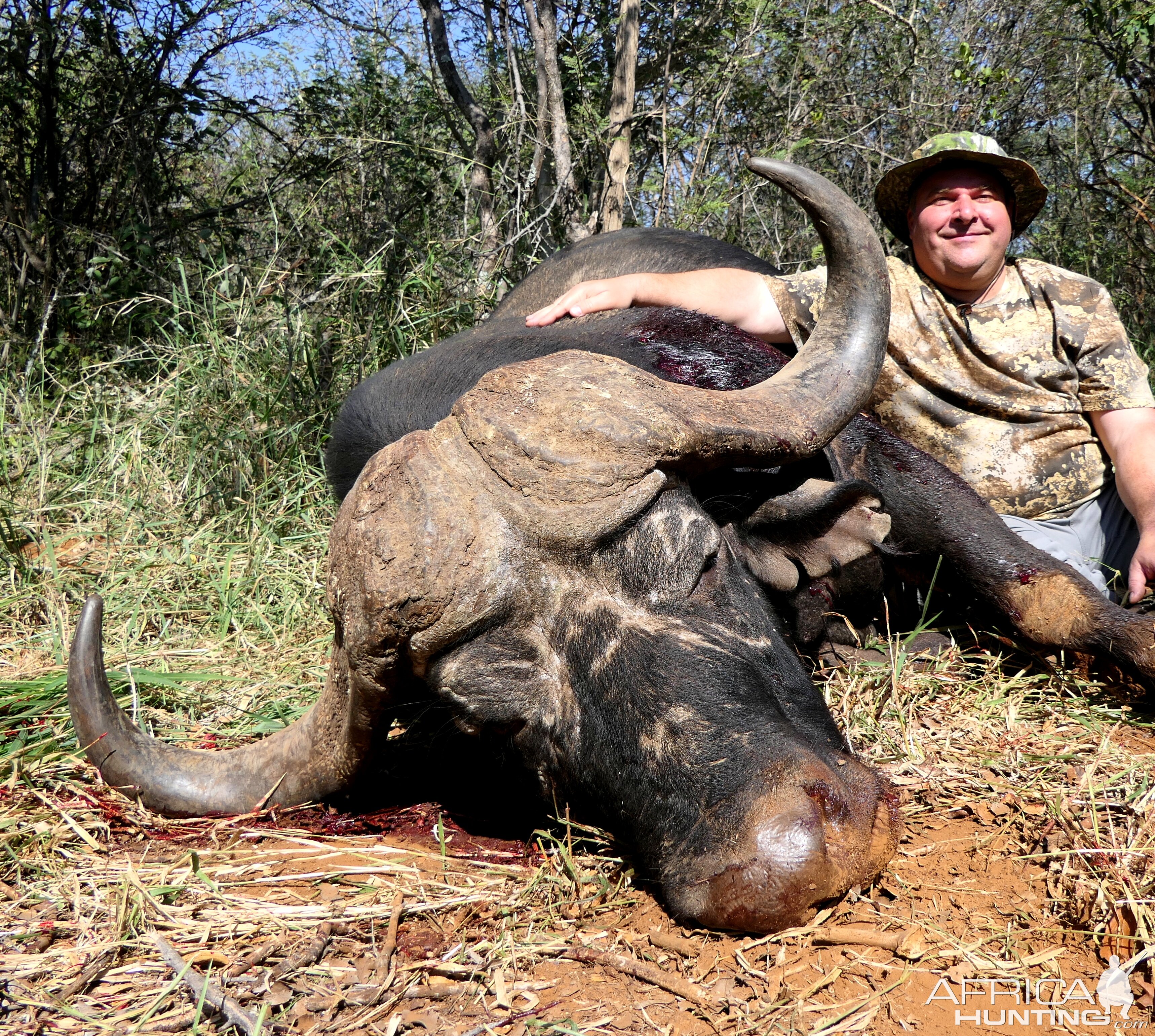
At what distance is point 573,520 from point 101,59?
5.94 meters

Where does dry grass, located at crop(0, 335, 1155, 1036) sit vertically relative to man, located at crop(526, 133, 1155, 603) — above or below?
below

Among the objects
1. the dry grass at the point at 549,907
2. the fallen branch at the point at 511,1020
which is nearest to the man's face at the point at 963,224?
the dry grass at the point at 549,907

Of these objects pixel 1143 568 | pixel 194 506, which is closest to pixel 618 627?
pixel 1143 568

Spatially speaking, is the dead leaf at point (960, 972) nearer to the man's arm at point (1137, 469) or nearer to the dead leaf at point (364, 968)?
the dead leaf at point (364, 968)

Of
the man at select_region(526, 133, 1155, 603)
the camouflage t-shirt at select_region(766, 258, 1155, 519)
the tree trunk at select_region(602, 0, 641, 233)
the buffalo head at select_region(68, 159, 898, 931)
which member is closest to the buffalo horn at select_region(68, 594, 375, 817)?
the buffalo head at select_region(68, 159, 898, 931)

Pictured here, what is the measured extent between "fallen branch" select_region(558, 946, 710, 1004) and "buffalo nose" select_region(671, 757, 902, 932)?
4.5 inches

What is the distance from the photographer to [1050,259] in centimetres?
771

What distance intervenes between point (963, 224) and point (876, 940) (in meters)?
2.71

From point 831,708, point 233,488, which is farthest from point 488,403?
point 233,488

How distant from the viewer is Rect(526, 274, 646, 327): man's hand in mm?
3184

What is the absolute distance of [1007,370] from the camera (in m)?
3.63

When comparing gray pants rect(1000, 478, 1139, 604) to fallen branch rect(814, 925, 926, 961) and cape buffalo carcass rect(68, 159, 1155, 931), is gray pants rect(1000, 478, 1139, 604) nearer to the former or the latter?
cape buffalo carcass rect(68, 159, 1155, 931)

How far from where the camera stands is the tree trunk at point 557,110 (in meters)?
5.59

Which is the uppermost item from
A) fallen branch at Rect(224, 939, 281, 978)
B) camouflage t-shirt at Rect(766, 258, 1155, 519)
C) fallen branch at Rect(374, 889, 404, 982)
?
camouflage t-shirt at Rect(766, 258, 1155, 519)
